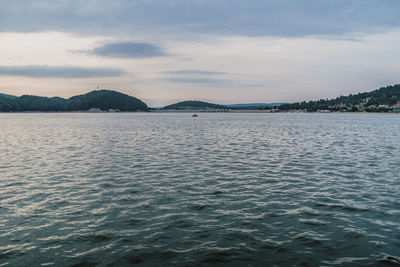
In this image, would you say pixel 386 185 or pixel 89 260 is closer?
pixel 89 260

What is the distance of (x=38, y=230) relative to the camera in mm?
14750

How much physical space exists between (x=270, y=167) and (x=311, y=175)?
488 centimetres

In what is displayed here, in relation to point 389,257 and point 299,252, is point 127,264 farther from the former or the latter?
point 389,257

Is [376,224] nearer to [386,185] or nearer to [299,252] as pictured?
[299,252]

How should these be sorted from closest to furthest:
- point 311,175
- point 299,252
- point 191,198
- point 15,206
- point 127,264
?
point 127,264 → point 299,252 → point 15,206 → point 191,198 → point 311,175

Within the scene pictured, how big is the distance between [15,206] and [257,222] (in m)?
15.1

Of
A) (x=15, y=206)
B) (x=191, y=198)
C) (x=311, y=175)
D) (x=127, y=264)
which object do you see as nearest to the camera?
(x=127, y=264)

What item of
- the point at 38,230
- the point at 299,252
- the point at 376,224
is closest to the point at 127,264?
the point at 38,230

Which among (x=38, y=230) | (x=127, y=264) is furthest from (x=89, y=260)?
(x=38, y=230)

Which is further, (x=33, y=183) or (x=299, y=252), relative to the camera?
(x=33, y=183)

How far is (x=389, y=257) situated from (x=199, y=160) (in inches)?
1006

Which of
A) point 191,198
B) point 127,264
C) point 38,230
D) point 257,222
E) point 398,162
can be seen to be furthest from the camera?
point 398,162

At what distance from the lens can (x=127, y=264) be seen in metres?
11.6

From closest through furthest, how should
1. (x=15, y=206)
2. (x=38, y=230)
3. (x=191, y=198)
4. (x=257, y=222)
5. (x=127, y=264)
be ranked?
1. (x=127, y=264)
2. (x=38, y=230)
3. (x=257, y=222)
4. (x=15, y=206)
5. (x=191, y=198)
